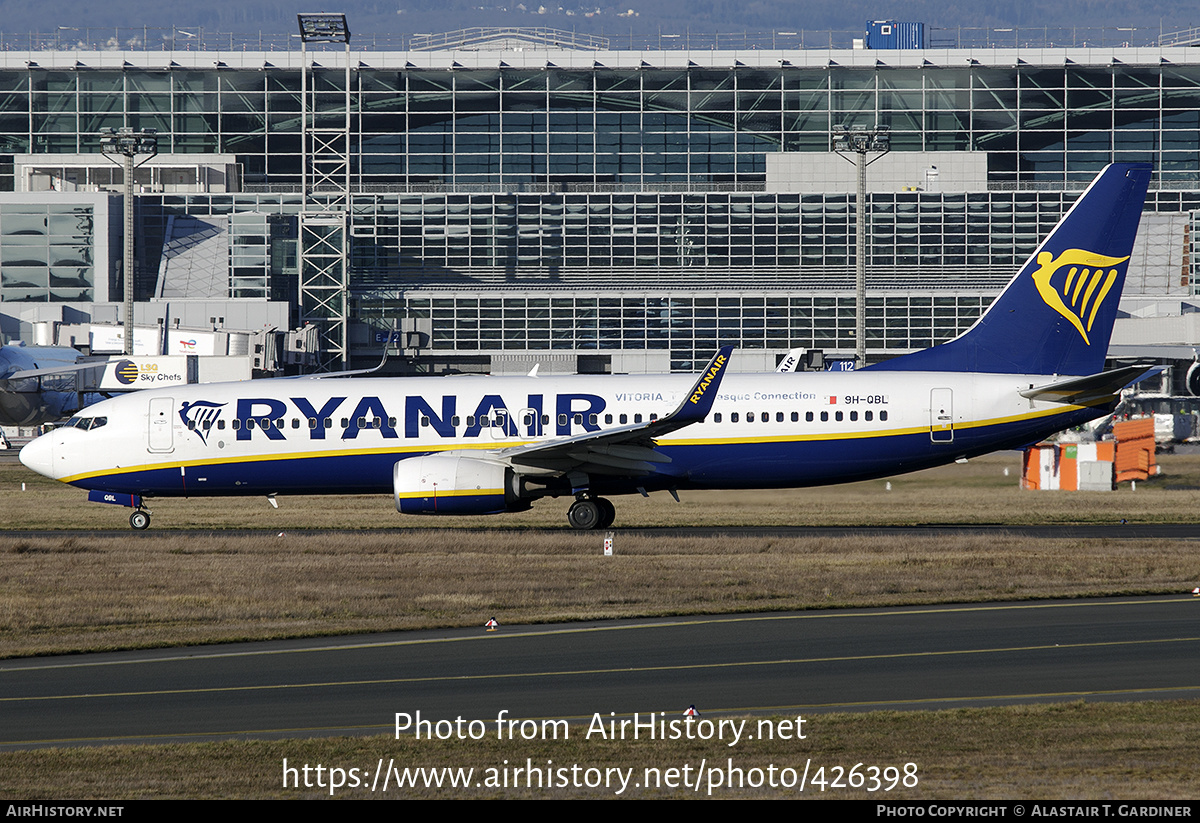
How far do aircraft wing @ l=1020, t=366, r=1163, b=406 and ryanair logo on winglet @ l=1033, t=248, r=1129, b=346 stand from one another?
4.78 ft

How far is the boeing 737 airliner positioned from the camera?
1149 inches

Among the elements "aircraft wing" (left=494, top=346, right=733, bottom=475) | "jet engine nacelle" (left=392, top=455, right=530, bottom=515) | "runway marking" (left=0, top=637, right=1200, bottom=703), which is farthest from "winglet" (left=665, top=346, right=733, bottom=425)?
"runway marking" (left=0, top=637, right=1200, bottom=703)

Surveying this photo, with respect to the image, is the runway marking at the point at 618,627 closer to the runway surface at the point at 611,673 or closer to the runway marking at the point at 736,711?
the runway surface at the point at 611,673

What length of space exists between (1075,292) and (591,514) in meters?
12.0

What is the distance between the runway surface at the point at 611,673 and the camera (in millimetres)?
12445

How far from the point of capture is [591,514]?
96.8ft

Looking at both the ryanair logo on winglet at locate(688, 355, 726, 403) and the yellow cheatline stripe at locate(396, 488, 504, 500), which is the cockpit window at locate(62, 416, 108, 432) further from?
the ryanair logo on winglet at locate(688, 355, 726, 403)

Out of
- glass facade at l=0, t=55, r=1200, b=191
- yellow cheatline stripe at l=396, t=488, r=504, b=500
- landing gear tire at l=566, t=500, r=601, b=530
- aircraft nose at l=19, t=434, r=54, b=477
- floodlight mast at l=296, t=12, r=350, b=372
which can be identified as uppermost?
glass facade at l=0, t=55, r=1200, b=191

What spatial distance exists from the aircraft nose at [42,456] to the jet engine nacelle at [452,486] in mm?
8996

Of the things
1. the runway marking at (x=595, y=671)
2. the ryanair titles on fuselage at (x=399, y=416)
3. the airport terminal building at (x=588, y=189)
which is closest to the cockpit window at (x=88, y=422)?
the ryanair titles on fuselage at (x=399, y=416)

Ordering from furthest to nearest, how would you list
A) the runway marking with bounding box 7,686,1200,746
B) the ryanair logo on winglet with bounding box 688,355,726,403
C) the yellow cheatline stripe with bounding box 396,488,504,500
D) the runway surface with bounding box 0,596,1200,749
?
1. the yellow cheatline stripe with bounding box 396,488,504,500
2. the ryanair logo on winglet with bounding box 688,355,726,403
3. the runway surface with bounding box 0,596,1200,749
4. the runway marking with bounding box 7,686,1200,746

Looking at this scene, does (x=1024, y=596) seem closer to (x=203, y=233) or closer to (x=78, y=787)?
(x=78, y=787)

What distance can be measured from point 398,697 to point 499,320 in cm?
7755

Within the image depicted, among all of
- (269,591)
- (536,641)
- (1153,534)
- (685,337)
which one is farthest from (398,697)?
(685,337)
